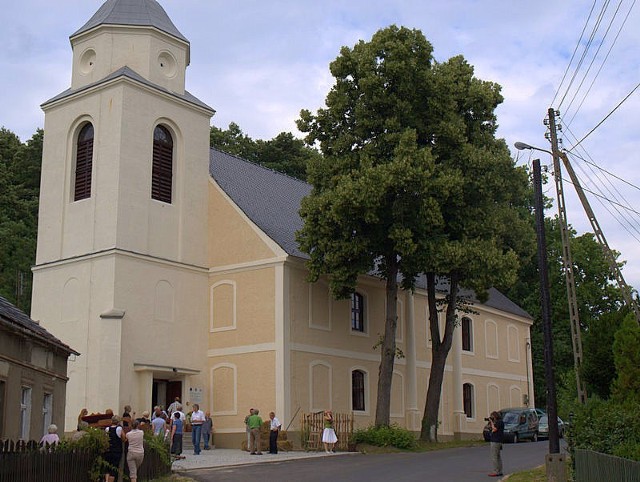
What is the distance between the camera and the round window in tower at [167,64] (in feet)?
116

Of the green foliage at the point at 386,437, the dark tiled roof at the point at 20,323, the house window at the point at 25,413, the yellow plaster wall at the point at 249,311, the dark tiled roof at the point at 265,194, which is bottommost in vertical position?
the green foliage at the point at 386,437

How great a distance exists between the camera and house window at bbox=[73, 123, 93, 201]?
33.8 m

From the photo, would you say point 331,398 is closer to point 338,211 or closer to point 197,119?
point 338,211

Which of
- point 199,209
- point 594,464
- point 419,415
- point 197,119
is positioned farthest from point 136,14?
point 594,464

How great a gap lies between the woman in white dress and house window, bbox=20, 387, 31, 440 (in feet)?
34.9

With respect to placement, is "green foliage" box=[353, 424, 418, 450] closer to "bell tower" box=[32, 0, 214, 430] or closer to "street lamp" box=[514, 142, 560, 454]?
"bell tower" box=[32, 0, 214, 430]

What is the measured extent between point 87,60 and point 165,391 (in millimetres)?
12857

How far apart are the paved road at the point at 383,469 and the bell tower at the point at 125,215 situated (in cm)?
833

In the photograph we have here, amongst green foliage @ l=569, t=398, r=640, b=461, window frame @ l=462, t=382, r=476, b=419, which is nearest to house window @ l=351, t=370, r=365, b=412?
window frame @ l=462, t=382, r=476, b=419

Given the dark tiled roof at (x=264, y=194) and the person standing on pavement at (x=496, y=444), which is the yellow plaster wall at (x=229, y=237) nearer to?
the dark tiled roof at (x=264, y=194)

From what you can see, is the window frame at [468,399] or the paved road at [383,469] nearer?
the paved road at [383,469]

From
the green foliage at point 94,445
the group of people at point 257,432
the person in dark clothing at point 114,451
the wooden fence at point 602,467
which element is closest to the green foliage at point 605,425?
the wooden fence at point 602,467

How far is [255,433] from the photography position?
2873 centimetres

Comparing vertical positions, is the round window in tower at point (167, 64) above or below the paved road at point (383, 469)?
above
